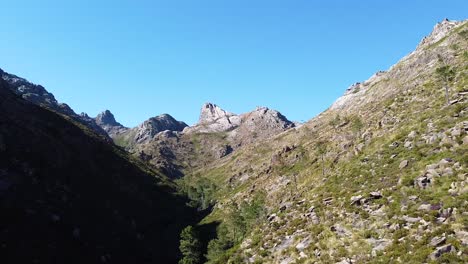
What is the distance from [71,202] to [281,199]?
6622cm

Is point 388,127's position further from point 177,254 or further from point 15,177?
point 15,177

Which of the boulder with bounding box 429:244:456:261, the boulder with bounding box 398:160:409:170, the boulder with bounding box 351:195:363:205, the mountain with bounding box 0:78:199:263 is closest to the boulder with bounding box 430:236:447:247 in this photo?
the boulder with bounding box 429:244:456:261

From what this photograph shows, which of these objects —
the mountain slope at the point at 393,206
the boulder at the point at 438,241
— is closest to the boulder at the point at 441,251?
the mountain slope at the point at 393,206

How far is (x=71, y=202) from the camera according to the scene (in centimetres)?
11012

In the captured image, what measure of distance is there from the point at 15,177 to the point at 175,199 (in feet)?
295

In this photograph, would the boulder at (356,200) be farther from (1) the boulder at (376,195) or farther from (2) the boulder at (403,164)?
(2) the boulder at (403,164)

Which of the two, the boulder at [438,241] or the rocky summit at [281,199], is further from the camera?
the rocky summit at [281,199]

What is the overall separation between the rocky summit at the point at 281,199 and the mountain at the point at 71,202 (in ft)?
1.53

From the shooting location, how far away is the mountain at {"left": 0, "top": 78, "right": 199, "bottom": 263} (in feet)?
278

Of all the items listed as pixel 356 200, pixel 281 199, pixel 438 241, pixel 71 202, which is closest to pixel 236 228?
pixel 281 199

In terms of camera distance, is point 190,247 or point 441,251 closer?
point 441,251

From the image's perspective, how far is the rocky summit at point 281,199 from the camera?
32719 millimetres

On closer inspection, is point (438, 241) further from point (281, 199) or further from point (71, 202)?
point (71, 202)

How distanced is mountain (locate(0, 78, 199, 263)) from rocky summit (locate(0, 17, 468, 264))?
0.47 metres
